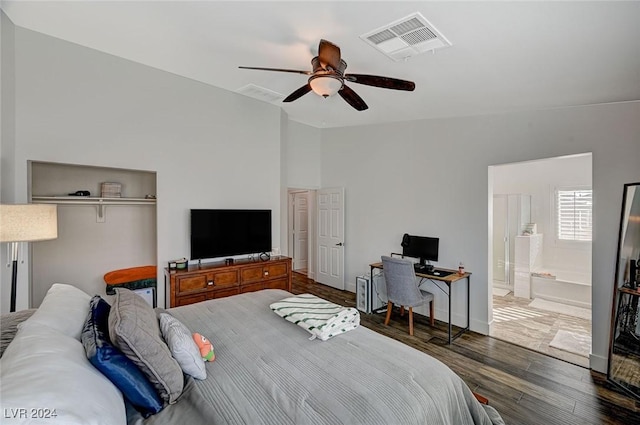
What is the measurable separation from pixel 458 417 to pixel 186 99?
13.2ft

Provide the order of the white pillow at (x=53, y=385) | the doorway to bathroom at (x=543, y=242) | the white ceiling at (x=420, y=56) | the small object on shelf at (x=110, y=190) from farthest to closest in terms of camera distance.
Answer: the doorway to bathroom at (x=543, y=242) → the small object on shelf at (x=110, y=190) → the white ceiling at (x=420, y=56) → the white pillow at (x=53, y=385)

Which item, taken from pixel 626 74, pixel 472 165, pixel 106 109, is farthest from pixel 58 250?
pixel 626 74

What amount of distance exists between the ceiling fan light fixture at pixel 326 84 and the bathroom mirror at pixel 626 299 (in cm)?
275

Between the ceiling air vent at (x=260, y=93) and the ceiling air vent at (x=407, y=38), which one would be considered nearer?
the ceiling air vent at (x=407, y=38)

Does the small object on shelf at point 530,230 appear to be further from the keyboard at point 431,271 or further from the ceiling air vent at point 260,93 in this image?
the ceiling air vent at point 260,93

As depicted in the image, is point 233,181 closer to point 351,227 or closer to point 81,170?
point 81,170

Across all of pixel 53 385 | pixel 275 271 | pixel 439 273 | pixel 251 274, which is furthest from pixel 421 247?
pixel 53 385

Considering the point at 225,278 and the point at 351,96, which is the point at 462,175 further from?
the point at 225,278

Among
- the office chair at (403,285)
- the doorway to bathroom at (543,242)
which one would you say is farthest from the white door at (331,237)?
the doorway to bathroom at (543,242)

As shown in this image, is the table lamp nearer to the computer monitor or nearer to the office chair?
the office chair

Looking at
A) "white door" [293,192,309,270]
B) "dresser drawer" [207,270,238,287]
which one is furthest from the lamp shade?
"white door" [293,192,309,270]

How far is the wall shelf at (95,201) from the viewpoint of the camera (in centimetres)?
293

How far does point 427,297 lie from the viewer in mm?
3619

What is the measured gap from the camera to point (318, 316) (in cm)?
193
